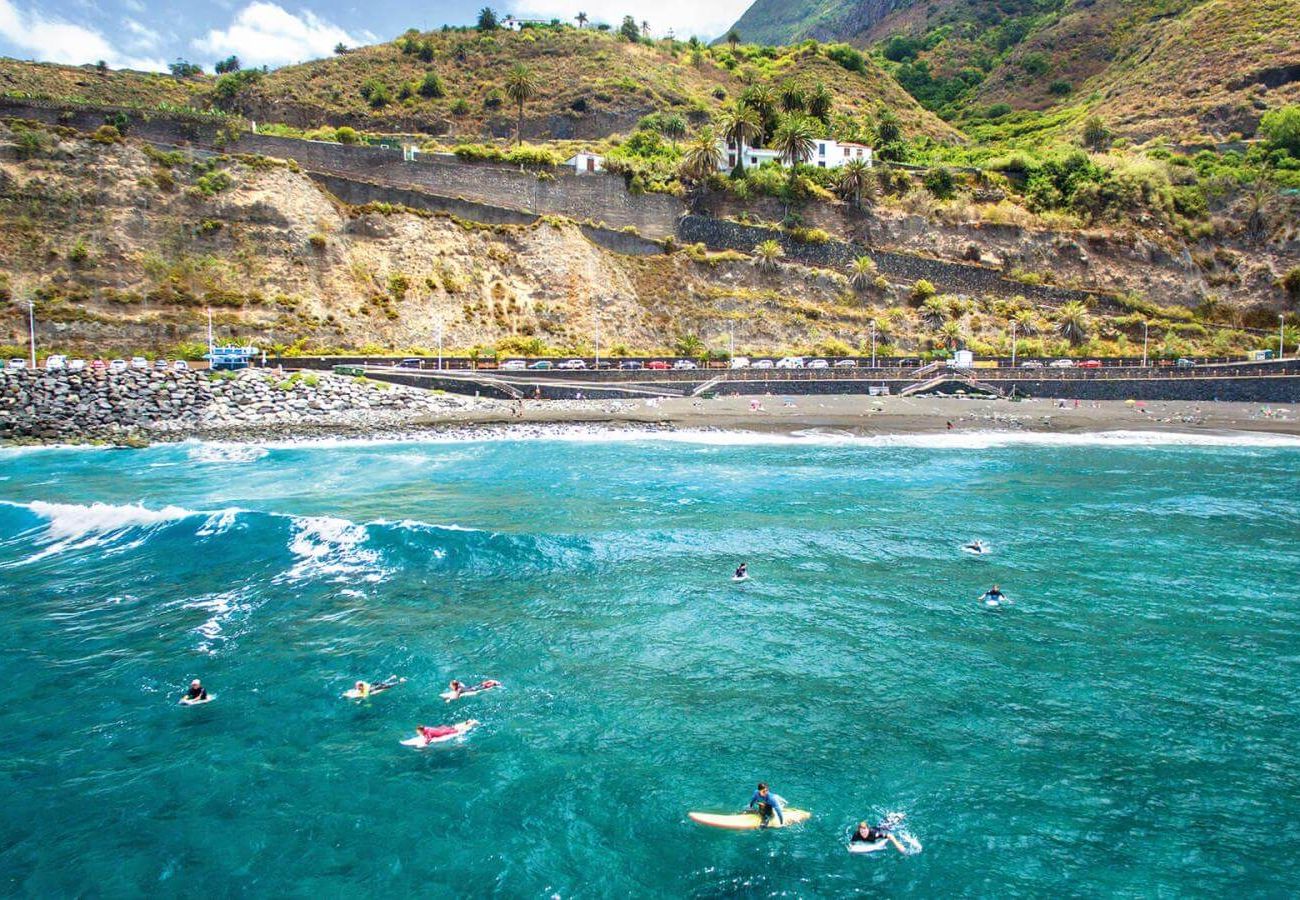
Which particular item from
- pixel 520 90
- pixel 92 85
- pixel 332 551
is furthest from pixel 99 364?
pixel 92 85

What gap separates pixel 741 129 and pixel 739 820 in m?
73.9

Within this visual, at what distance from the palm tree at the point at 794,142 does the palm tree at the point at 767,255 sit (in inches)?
350

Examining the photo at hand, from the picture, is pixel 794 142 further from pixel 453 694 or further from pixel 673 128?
pixel 453 694

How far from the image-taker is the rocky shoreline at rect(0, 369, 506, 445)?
40188 mm

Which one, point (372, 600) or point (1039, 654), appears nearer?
point (1039, 654)

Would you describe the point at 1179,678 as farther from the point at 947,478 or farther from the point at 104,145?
the point at 104,145

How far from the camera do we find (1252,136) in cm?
9000

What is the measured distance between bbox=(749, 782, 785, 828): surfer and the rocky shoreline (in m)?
36.1

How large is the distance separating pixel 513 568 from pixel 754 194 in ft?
198

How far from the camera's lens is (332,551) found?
21906 mm

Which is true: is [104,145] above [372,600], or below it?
above

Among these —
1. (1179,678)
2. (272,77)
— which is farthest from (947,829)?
(272,77)

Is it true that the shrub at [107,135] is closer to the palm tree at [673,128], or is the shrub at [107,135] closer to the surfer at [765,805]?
the palm tree at [673,128]

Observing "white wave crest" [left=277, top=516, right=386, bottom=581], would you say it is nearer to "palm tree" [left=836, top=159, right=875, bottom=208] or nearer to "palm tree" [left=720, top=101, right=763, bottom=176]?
"palm tree" [left=720, top=101, right=763, bottom=176]
